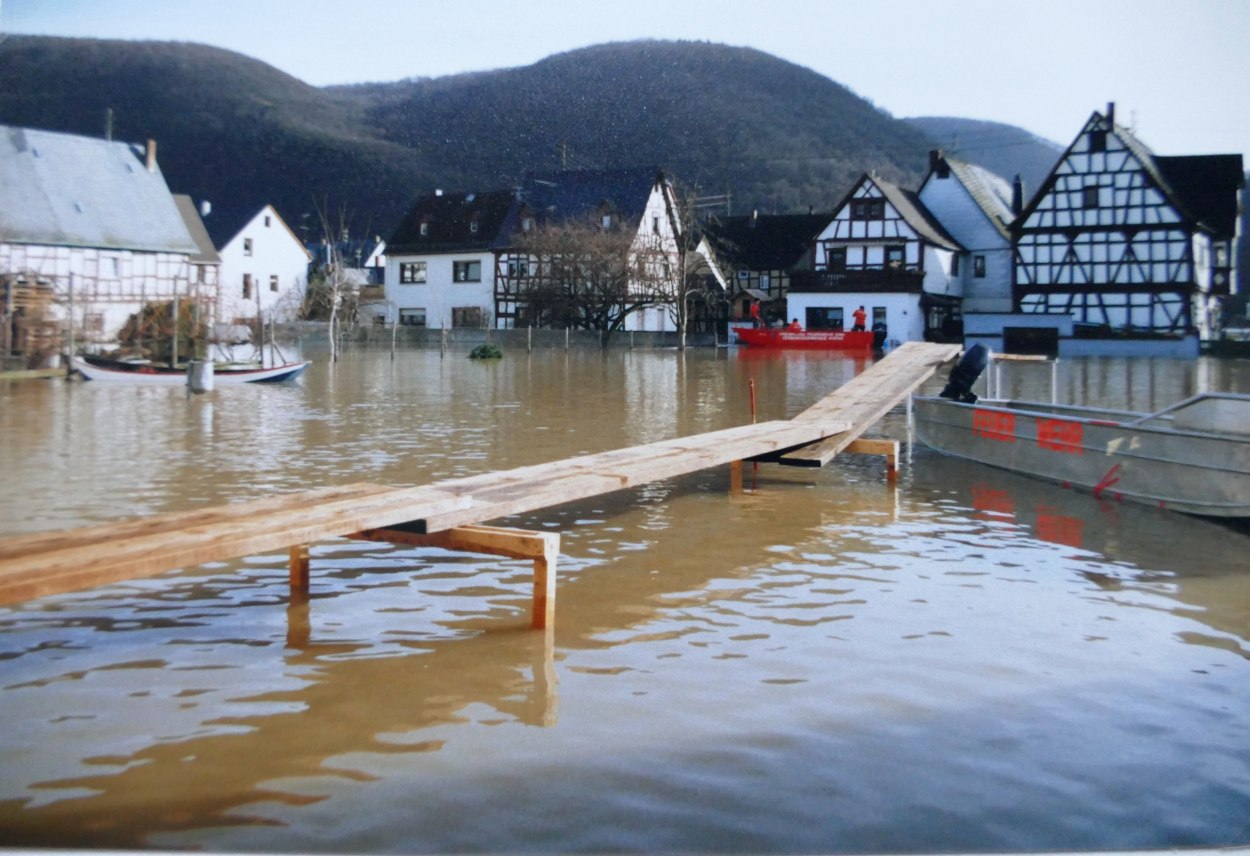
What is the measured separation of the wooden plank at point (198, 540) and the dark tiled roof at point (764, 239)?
60.0 metres

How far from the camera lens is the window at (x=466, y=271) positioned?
62.7m

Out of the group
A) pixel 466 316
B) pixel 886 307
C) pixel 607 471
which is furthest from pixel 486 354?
pixel 607 471

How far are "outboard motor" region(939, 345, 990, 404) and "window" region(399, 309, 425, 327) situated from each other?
53.0m

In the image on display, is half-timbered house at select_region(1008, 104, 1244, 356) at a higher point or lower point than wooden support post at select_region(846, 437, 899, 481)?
higher

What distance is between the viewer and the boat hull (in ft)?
28.3

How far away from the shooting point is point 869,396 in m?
12.6

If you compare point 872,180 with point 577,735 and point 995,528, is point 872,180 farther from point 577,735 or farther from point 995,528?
point 577,735

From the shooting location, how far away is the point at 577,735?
4.12 m

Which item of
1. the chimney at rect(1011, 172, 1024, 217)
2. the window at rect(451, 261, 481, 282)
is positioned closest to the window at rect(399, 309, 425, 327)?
the window at rect(451, 261, 481, 282)

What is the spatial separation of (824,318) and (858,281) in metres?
2.33

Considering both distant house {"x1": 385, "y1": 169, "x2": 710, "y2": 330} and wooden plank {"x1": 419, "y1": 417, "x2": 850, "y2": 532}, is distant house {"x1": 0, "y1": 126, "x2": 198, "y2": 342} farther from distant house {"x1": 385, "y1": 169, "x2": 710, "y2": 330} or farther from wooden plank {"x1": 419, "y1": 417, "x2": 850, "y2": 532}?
wooden plank {"x1": 419, "y1": 417, "x2": 850, "y2": 532}

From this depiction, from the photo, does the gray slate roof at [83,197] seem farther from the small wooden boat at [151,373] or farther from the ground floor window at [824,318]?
the ground floor window at [824,318]

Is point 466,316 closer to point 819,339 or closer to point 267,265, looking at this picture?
point 267,265

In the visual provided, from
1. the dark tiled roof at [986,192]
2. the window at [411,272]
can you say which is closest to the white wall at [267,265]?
the window at [411,272]
